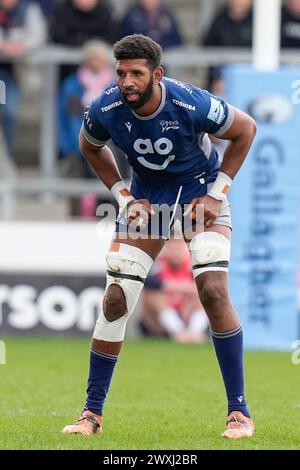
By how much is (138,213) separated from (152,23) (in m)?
8.16

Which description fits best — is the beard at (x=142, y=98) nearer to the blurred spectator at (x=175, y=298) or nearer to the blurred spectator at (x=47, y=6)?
the blurred spectator at (x=175, y=298)

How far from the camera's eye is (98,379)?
7.07 meters

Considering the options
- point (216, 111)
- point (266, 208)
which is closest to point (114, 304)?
point (216, 111)

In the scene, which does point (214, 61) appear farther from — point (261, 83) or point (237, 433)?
point (237, 433)

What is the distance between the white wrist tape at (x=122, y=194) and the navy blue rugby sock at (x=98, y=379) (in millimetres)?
897

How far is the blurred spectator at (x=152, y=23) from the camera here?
48.3 feet

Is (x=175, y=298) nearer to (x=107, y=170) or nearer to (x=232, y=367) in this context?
(x=107, y=170)

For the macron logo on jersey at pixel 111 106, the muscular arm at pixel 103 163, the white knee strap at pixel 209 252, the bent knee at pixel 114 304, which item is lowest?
the bent knee at pixel 114 304

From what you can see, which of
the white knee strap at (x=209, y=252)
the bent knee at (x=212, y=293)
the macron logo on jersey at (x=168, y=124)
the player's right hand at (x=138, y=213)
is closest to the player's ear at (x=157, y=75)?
the macron logo on jersey at (x=168, y=124)

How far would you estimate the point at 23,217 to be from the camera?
48.9 ft

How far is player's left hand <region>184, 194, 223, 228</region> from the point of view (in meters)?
7.00

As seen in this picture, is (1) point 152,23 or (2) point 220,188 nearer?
(2) point 220,188

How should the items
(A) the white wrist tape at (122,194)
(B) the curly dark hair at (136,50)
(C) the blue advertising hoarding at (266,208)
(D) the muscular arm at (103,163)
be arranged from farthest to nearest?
(C) the blue advertising hoarding at (266,208) < (D) the muscular arm at (103,163) < (A) the white wrist tape at (122,194) < (B) the curly dark hair at (136,50)
